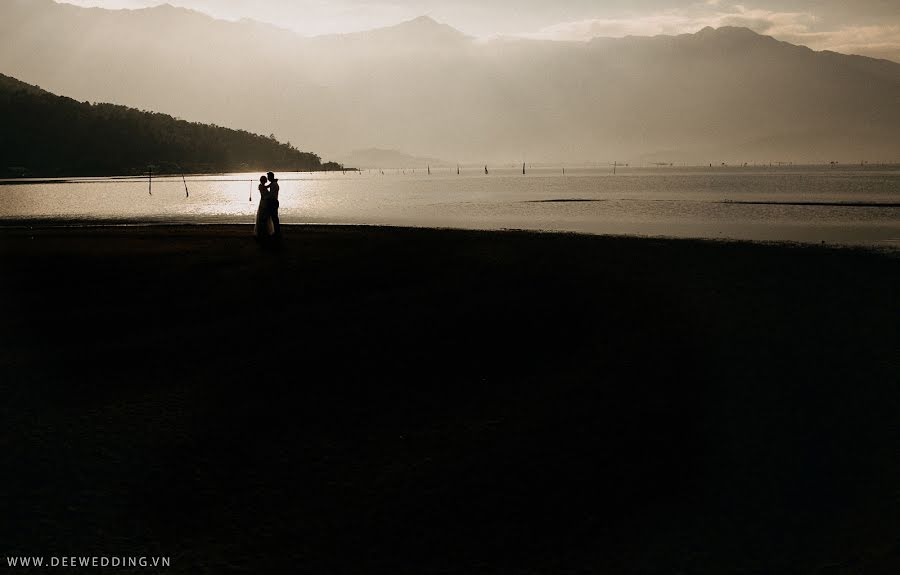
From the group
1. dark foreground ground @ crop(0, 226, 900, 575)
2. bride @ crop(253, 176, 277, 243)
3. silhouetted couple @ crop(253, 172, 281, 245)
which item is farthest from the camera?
bride @ crop(253, 176, 277, 243)

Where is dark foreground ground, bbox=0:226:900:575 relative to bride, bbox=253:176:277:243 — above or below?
below

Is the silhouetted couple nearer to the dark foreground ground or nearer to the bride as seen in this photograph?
the bride

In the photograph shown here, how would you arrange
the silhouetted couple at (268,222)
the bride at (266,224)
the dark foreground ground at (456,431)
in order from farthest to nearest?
the bride at (266,224) < the silhouetted couple at (268,222) < the dark foreground ground at (456,431)

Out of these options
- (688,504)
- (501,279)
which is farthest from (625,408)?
(501,279)

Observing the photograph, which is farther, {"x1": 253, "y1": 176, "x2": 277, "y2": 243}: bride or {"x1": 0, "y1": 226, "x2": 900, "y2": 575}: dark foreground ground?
{"x1": 253, "y1": 176, "x2": 277, "y2": 243}: bride

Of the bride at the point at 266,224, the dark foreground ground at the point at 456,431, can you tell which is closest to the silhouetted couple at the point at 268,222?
the bride at the point at 266,224

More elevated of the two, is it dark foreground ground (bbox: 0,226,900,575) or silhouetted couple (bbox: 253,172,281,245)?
silhouetted couple (bbox: 253,172,281,245)

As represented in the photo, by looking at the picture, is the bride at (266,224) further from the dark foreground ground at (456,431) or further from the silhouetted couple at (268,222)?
the dark foreground ground at (456,431)

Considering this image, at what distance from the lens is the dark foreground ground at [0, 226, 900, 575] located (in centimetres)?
499

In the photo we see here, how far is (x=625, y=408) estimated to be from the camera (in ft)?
26.4

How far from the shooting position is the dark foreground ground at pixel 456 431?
16.4 feet

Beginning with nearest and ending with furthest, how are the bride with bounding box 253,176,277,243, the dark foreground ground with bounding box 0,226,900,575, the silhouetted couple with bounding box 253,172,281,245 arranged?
1. the dark foreground ground with bounding box 0,226,900,575
2. the silhouetted couple with bounding box 253,172,281,245
3. the bride with bounding box 253,176,277,243

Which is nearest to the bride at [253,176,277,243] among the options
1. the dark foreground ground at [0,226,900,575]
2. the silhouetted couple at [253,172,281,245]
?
the silhouetted couple at [253,172,281,245]

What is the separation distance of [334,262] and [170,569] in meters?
18.5
